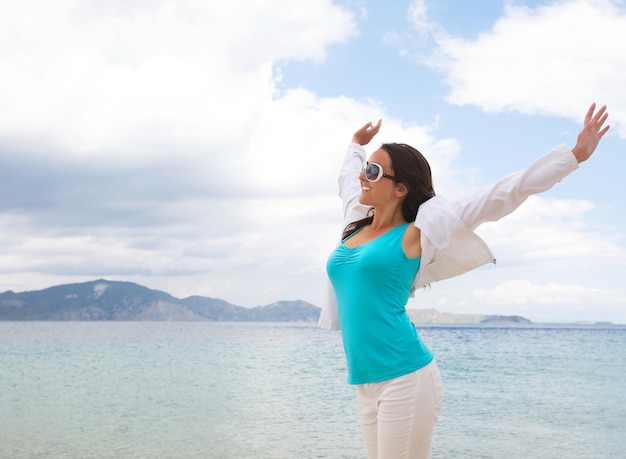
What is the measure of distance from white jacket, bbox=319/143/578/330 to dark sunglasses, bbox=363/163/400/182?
236mm

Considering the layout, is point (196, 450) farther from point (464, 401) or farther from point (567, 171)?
point (567, 171)

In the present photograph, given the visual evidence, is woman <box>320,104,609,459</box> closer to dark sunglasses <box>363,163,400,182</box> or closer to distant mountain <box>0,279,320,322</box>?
dark sunglasses <box>363,163,400,182</box>

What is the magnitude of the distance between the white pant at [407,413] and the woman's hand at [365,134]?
5.06 feet

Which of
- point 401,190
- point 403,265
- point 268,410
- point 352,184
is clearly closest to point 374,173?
point 401,190

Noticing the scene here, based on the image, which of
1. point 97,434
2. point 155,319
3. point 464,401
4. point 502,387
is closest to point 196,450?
point 97,434

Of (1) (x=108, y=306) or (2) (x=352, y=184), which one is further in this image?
(1) (x=108, y=306)

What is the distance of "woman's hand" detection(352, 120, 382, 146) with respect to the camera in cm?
395

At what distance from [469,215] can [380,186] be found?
44cm

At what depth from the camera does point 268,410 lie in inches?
679

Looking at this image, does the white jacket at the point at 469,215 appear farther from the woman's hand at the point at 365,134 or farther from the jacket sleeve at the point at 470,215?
the woman's hand at the point at 365,134

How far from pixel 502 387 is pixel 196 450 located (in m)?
14.0

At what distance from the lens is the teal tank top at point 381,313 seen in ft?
9.35

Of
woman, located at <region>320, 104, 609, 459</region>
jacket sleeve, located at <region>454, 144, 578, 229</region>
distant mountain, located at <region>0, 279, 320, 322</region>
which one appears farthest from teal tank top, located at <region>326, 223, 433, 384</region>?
distant mountain, located at <region>0, 279, 320, 322</region>

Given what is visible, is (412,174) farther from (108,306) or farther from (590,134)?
(108,306)
